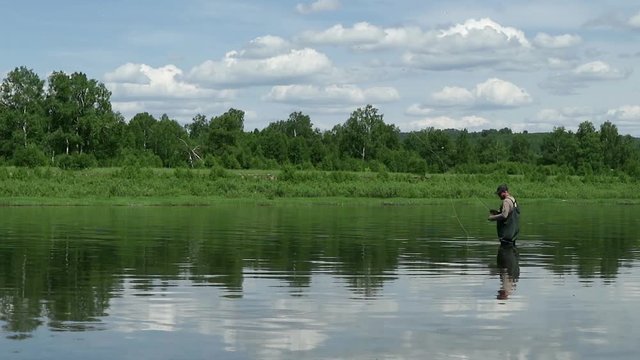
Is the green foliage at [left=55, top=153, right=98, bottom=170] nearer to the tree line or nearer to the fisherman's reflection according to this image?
the tree line

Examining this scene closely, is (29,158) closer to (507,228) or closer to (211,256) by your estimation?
(211,256)

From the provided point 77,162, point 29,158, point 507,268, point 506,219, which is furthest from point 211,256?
point 29,158

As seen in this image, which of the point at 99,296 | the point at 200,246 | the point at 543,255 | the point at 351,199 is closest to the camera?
the point at 99,296

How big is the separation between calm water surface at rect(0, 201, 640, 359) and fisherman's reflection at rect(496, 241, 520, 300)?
0.19 feet

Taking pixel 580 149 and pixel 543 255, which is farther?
pixel 580 149

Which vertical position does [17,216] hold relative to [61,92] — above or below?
below

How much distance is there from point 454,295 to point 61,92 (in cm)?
9086

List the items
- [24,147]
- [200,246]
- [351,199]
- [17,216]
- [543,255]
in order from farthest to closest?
[24,147], [351,199], [17,216], [200,246], [543,255]

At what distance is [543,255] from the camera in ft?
81.7

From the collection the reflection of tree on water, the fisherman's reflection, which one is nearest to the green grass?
the reflection of tree on water

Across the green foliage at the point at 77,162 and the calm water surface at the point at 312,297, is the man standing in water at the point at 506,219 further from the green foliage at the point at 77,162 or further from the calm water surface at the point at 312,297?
the green foliage at the point at 77,162

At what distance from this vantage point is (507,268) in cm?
2078

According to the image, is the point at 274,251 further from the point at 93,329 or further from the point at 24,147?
the point at 24,147

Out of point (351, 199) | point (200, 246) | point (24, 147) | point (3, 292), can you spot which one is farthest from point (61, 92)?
point (3, 292)
